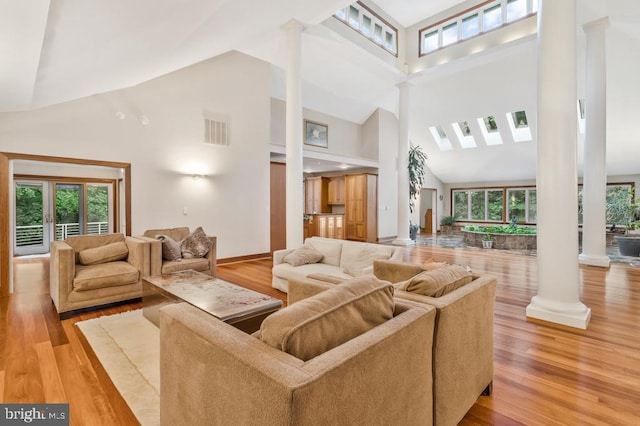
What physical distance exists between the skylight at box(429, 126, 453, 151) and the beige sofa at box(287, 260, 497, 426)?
32.8 ft

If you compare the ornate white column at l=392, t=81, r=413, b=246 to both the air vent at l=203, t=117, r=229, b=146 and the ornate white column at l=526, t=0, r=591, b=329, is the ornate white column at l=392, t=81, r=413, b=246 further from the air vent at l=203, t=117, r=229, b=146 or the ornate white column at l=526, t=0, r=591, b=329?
the ornate white column at l=526, t=0, r=591, b=329

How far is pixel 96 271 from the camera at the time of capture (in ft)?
11.4

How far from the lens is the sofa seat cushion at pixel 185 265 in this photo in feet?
13.1

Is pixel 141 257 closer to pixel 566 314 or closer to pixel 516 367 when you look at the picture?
pixel 516 367

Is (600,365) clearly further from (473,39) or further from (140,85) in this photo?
(473,39)

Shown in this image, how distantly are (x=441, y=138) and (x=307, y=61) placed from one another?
636 centimetres

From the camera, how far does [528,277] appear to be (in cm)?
504

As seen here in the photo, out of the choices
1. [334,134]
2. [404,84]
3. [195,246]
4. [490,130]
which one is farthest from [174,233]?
[490,130]

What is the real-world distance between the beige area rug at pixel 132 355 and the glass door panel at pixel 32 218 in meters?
5.72

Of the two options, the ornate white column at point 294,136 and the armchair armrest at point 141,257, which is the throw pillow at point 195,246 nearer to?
the armchair armrest at point 141,257

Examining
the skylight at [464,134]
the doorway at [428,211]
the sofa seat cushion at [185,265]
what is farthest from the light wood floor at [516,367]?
the doorway at [428,211]

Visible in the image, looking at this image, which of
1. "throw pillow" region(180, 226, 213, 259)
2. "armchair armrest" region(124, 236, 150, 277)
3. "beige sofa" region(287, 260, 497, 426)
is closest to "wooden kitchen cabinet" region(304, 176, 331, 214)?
"throw pillow" region(180, 226, 213, 259)

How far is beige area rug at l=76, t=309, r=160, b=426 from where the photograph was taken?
6.32 ft

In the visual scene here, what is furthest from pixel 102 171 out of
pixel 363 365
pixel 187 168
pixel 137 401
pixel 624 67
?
pixel 624 67
